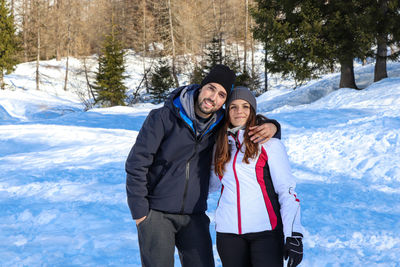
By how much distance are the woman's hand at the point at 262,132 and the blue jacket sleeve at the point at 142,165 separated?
589 mm

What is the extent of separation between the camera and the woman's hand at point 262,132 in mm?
2092

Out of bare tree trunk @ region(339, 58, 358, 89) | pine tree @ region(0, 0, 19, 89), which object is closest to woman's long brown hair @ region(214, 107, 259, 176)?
bare tree trunk @ region(339, 58, 358, 89)

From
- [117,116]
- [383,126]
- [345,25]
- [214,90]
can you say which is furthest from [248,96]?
[117,116]

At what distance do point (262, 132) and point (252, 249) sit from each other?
2.41 ft

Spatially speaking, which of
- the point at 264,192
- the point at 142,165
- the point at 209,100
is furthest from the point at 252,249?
the point at 209,100

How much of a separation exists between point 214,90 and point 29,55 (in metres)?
44.8

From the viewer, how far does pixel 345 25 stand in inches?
492

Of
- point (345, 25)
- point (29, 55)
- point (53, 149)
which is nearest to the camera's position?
point (53, 149)

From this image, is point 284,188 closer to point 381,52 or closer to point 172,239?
point 172,239

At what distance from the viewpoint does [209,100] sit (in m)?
2.17

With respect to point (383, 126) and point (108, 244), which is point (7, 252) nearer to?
point (108, 244)

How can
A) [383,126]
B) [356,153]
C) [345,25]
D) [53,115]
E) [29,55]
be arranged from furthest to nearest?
[29,55] < [53,115] < [345,25] < [383,126] < [356,153]

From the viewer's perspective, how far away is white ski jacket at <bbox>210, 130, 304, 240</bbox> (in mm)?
2027

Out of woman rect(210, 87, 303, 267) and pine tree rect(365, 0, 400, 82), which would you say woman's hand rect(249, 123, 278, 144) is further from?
pine tree rect(365, 0, 400, 82)
